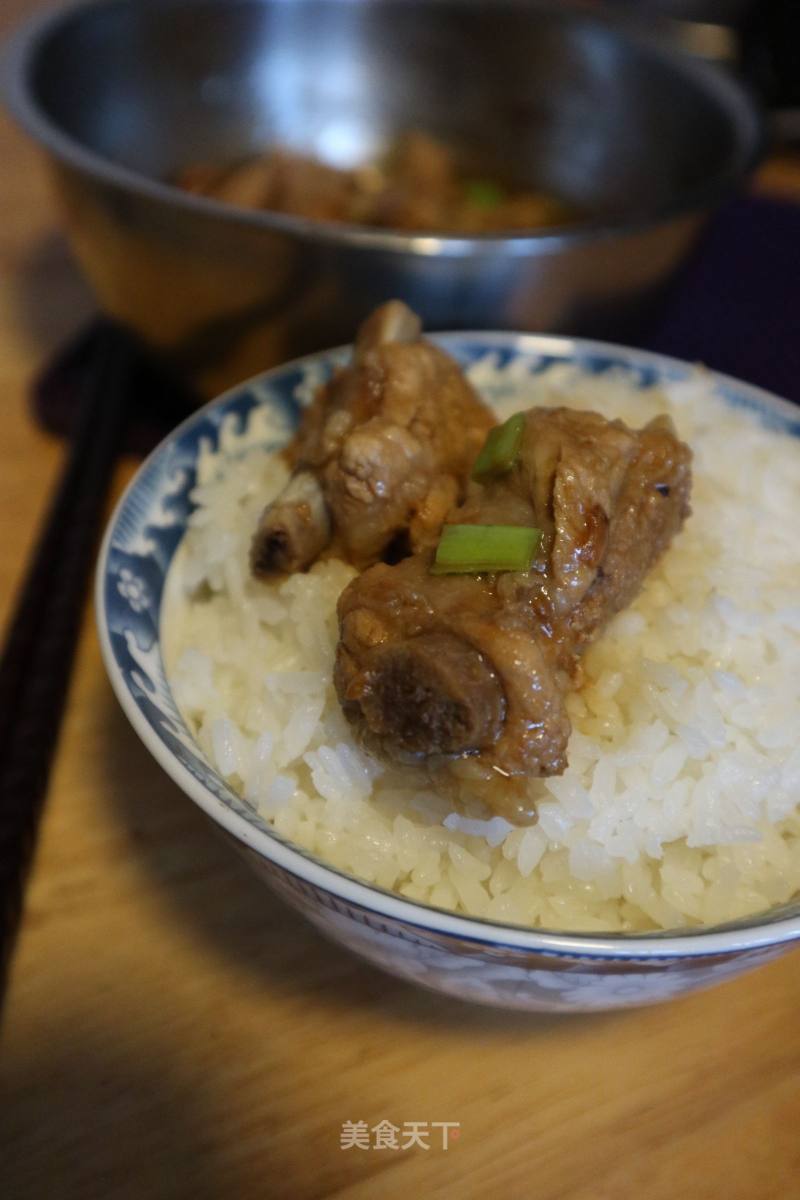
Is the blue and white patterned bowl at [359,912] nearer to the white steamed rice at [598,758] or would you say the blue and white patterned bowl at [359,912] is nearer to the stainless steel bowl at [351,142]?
the white steamed rice at [598,758]

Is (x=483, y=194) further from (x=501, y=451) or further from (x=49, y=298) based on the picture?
(x=501, y=451)

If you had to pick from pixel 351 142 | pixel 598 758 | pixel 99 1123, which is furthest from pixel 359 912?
pixel 351 142

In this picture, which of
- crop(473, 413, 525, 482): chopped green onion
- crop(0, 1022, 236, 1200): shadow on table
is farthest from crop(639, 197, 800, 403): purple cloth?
crop(0, 1022, 236, 1200): shadow on table

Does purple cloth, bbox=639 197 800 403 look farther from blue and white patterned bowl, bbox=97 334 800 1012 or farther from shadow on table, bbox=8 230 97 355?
shadow on table, bbox=8 230 97 355

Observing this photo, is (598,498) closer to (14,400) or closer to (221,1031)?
(221,1031)

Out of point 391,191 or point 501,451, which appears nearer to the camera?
point 501,451

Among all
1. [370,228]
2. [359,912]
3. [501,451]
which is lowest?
[359,912]
